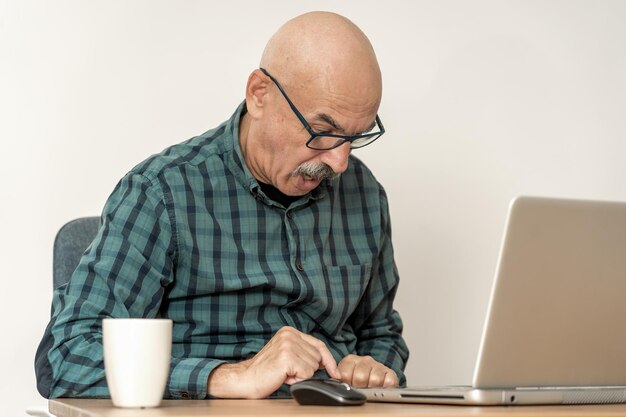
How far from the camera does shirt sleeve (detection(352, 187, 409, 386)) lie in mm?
2076

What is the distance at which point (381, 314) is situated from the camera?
2.11 m

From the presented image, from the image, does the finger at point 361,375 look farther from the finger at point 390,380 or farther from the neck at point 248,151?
the neck at point 248,151

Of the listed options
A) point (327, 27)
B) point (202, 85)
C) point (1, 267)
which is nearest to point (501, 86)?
point (202, 85)

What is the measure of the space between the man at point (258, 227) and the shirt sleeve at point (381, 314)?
4cm

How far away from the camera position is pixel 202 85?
2.52 m

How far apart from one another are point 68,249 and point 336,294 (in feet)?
1.76

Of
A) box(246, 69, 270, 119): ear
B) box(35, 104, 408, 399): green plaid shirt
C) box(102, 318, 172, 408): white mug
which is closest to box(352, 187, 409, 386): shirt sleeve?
box(35, 104, 408, 399): green plaid shirt

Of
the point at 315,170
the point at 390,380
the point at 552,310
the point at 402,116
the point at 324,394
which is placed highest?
the point at 402,116

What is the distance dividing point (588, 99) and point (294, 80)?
131 centimetres

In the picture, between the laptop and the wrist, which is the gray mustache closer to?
the wrist

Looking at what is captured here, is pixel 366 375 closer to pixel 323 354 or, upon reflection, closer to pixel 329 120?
pixel 323 354

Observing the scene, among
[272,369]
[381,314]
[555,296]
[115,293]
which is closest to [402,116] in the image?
[381,314]

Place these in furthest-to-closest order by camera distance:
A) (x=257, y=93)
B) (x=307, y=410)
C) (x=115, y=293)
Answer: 1. (x=257, y=93)
2. (x=115, y=293)
3. (x=307, y=410)

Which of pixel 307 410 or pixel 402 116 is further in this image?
pixel 402 116
